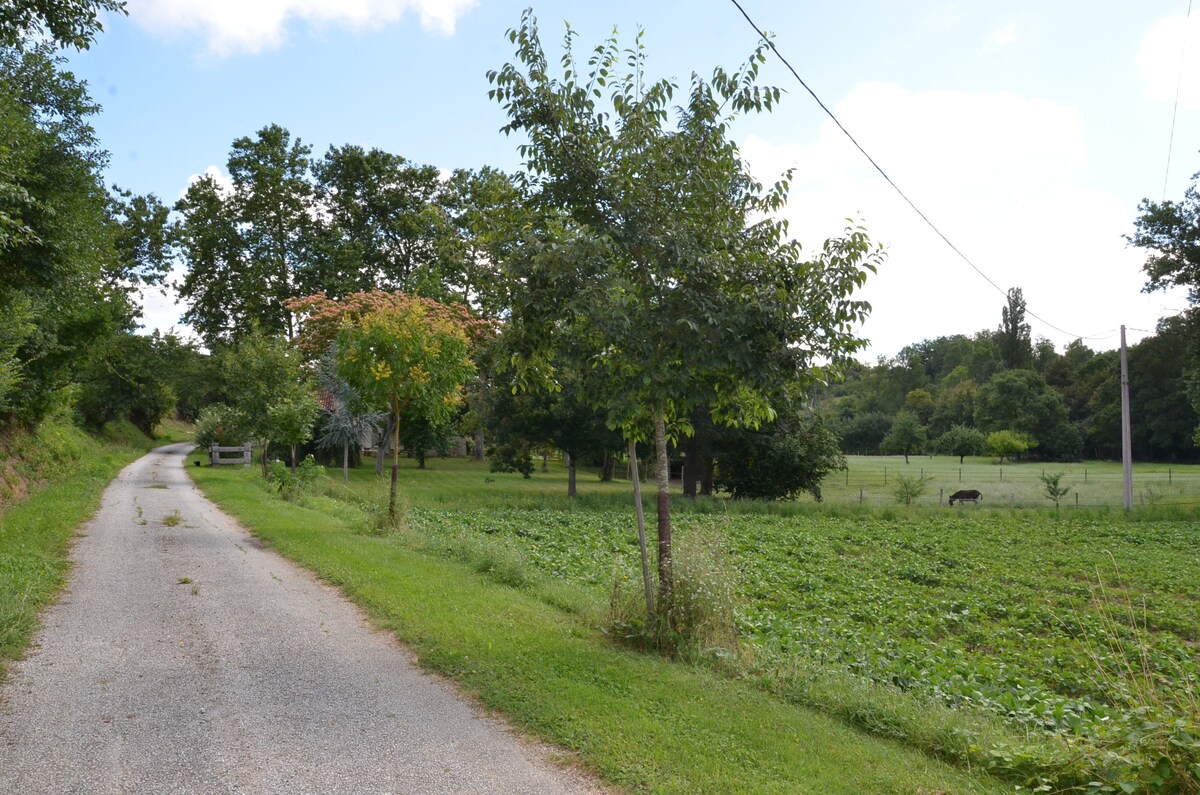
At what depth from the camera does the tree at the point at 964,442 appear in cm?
8294

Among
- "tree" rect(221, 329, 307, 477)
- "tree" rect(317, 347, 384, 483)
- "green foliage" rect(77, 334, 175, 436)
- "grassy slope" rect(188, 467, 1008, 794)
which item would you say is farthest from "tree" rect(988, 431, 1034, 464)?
"grassy slope" rect(188, 467, 1008, 794)

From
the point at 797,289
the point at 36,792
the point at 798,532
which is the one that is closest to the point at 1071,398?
the point at 798,532

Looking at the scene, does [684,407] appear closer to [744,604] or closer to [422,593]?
[422,593]

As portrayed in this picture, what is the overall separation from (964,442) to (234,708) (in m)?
88.1

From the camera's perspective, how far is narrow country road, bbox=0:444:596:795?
4777 millimetres

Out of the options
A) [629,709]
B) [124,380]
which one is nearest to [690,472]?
[629,709]

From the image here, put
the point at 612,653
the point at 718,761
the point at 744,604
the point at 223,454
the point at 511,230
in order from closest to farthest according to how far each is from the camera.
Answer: the point at 718,761 → the point at 612,653 → the point at 511,230 → the point at 744,604 → the point at 223,454

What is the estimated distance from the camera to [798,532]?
23.7 m

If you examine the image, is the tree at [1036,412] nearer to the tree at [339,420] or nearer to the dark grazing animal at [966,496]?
the dark grazing animal at [966,496]

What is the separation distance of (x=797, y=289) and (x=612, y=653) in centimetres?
384

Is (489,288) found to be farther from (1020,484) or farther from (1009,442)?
(1009,442)

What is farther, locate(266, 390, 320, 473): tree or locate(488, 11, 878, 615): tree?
locate(266, 390, 320, 473): tree

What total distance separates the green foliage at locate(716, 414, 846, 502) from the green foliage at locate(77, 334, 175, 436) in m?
32.6

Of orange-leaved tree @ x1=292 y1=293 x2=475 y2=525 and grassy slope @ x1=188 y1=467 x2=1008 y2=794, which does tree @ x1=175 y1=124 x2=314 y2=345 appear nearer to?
orange-leaved tree @ x1=292 y1=293 x2=475 y2=525
